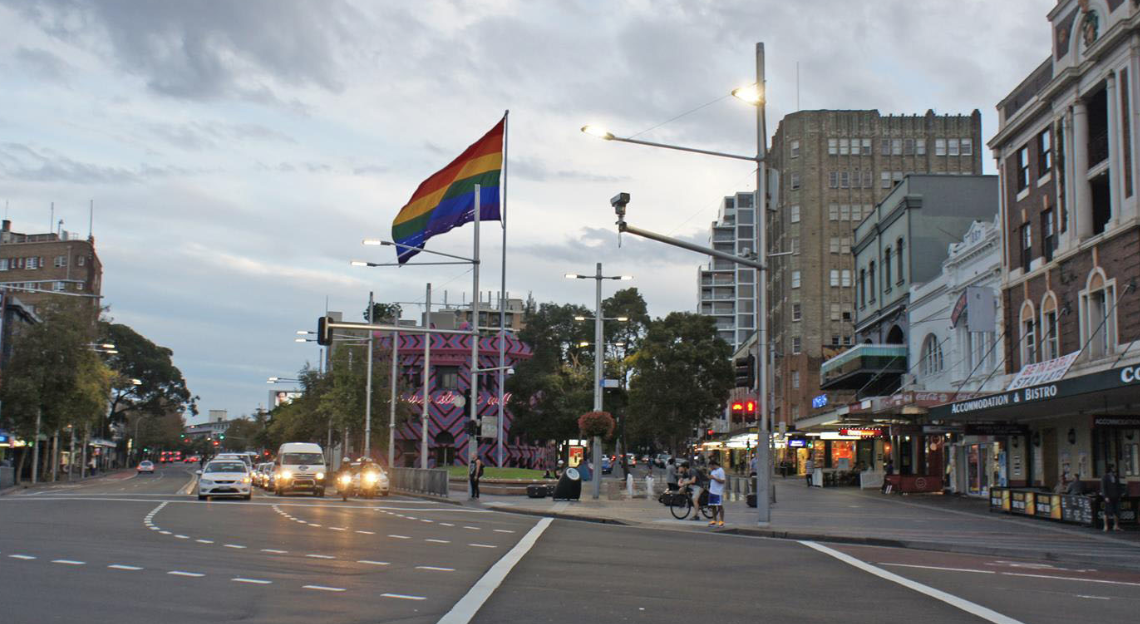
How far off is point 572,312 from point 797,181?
20485 mm

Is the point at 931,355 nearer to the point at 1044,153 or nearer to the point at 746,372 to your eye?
the point at 1044,153

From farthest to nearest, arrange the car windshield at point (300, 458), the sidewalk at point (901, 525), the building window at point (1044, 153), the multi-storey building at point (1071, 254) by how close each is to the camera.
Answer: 1. the car windshield at point (300, 458)
2. the building window at point (1044, 153)
3. the multi-storey building at point (1071, 254)
4. the sidewalk at point (901, 525)

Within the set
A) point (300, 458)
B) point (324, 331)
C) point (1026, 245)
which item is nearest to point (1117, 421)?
point (1026, 245)

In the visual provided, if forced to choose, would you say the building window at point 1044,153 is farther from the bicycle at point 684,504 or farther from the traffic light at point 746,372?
the bicycle at point 684,504

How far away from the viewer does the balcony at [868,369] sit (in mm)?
52656

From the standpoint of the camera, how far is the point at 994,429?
3688cm

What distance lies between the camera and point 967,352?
145 feet

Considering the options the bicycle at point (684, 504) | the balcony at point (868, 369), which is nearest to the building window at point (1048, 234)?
the bicycle at point (684, 504)

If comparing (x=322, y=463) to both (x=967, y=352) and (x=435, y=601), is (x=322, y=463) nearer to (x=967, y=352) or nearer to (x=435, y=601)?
(x=967, y=352)

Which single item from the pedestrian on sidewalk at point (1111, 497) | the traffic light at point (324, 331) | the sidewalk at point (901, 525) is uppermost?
the traffic light at point (324, 331)

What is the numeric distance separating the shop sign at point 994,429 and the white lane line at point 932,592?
59.4 feet

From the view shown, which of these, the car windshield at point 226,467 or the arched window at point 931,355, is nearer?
the car windshield at point 226,467

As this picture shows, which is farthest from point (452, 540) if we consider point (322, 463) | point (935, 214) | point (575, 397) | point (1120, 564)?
point (575, 397)

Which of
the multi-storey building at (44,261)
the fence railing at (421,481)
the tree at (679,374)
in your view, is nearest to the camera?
the fence railing at (421,481)
